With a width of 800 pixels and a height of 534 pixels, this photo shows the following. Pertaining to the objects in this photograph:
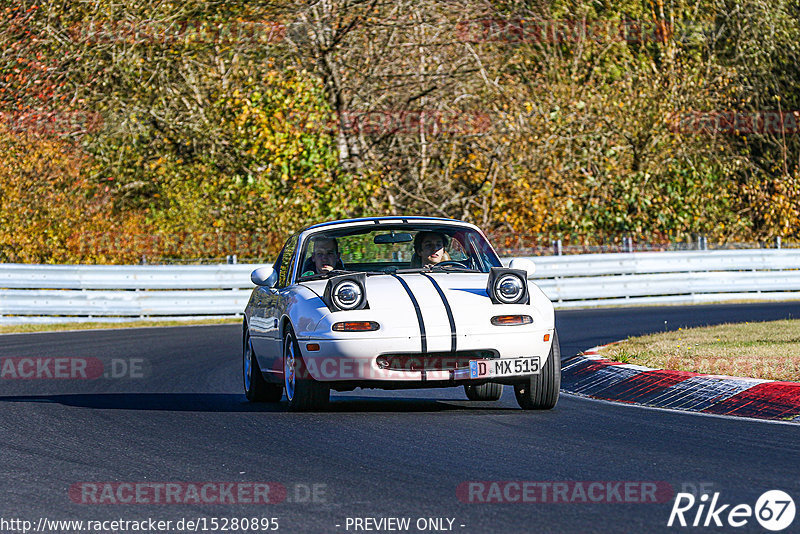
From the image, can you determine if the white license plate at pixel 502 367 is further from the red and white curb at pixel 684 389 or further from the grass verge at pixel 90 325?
the grass verge at pixel 90 325

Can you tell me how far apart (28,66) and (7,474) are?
26974mm

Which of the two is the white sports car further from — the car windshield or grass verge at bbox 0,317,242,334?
grass verge at bbox 0,317,242,334

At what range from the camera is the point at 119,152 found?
112ft

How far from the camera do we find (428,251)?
1093 centimetres

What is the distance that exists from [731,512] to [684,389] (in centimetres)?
476

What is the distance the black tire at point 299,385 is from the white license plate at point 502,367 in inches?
46.3

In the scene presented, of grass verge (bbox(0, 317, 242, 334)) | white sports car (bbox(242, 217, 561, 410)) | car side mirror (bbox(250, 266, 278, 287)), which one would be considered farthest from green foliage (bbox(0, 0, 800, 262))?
white sports car (bbox(242, 217, 561, 410))

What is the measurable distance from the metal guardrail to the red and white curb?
14214mm

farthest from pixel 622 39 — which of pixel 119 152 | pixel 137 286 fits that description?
pixel 137 286

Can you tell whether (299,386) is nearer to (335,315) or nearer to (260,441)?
(335,315)

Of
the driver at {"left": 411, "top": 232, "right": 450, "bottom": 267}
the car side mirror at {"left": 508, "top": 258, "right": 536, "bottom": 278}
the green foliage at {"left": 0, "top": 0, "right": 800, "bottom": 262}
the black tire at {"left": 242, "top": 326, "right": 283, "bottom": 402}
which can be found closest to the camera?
the car side mirror at {"left": 508, "top": 258, "right": 536, "bottom": 278}

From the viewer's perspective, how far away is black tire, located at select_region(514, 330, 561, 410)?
9.84 m

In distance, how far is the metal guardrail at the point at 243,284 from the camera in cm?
2462

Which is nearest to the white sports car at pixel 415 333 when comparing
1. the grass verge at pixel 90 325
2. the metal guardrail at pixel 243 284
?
the grass verge at pixel 90 325
